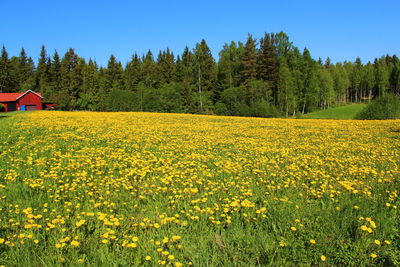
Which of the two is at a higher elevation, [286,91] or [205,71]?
[205,71]

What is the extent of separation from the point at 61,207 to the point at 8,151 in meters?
5.13

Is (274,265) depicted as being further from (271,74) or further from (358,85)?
(358,85)

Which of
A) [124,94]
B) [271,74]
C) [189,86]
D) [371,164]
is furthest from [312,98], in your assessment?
[371,164]

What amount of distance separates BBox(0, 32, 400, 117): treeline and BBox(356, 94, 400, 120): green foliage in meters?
15.7

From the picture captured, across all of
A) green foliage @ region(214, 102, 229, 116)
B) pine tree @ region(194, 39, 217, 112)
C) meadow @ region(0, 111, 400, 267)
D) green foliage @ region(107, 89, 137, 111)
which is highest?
pine tree @ region(194, 39, 217, 112)

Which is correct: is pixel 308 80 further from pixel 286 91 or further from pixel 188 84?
pixel 188 84

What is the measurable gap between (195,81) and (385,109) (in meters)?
42.3

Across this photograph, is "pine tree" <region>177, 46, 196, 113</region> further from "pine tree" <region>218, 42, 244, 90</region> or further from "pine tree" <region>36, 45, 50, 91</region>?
"pine tree" <region>36, 45, 50, 91</region>

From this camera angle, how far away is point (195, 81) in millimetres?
63188

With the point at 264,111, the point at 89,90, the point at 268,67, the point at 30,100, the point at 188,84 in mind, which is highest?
the point at 268,67

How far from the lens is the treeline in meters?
55.2

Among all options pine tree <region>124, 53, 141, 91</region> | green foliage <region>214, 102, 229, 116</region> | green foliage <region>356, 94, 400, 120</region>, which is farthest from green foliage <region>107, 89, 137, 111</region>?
→ green foliage <region>356, 94, 400, 120</region>


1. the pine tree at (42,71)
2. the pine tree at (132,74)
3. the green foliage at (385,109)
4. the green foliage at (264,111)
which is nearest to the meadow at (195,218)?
the green foliage at (385,109)

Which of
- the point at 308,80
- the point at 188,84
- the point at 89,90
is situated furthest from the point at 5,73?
the point at 308,80
